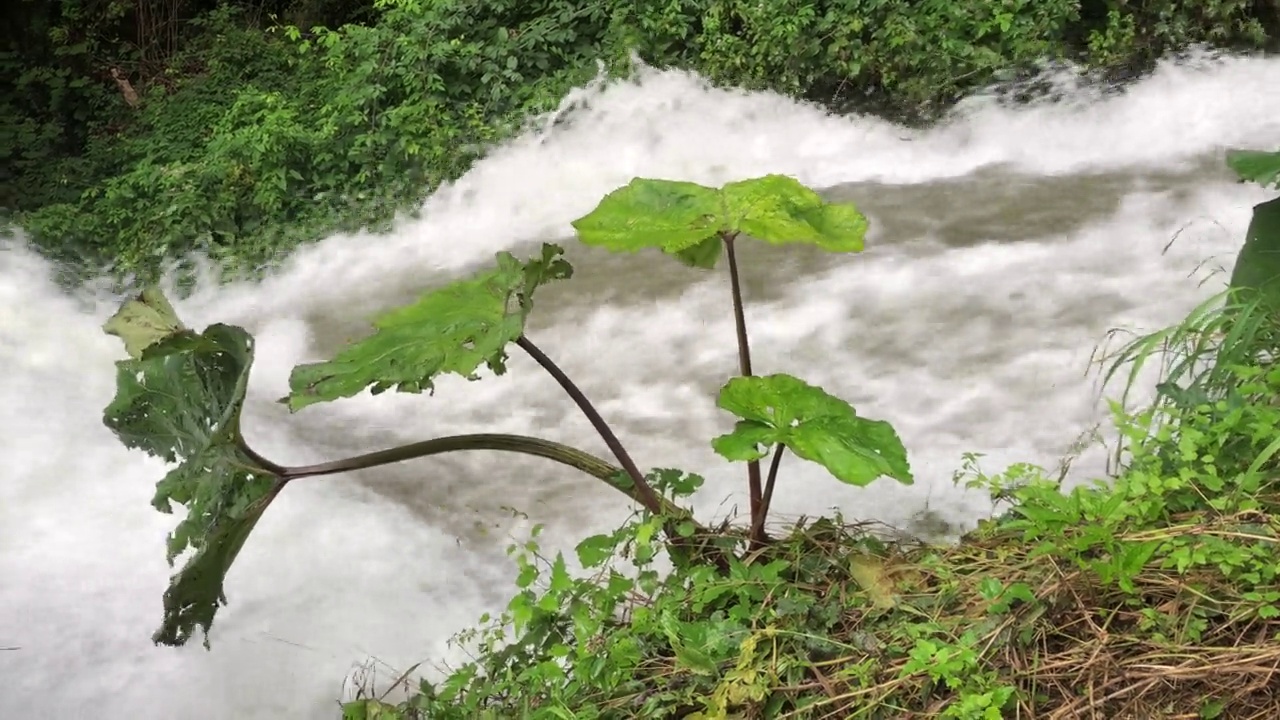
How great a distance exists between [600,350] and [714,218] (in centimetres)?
235

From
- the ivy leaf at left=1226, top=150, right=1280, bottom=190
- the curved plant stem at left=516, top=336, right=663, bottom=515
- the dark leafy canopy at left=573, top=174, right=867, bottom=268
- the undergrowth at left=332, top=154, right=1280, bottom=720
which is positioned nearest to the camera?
the undergrowth at left=332, top=154, right=1280, bottom=720

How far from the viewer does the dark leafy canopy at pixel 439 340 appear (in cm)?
201

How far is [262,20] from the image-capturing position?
818 centimetres

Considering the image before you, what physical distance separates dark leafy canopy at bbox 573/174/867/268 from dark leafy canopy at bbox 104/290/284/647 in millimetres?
970

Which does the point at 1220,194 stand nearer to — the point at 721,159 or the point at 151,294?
the point at 721,159

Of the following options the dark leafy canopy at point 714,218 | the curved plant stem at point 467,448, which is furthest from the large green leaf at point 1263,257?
the curved plant stem at point 467,448

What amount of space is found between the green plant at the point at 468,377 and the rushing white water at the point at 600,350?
1.08 meters

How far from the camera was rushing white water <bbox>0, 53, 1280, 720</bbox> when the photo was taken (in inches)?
133

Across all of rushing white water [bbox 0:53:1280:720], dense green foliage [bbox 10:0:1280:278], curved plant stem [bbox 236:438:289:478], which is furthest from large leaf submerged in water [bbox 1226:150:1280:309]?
dense green foliage [bbox 10:0:1280:278]

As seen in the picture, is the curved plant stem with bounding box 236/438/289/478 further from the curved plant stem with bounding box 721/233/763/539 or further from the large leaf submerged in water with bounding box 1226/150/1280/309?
the large leaf submerged in water with bounding box 1226/150/1280/309

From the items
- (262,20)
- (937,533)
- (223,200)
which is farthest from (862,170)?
(262,20)

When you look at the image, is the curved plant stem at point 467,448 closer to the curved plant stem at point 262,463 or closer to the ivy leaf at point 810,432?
the curved plant stem at point 262,463

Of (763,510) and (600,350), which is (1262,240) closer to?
(763,510)

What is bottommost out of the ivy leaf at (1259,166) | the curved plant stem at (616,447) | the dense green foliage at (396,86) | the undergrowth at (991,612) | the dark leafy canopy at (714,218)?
the undergrowth at (991,612)
